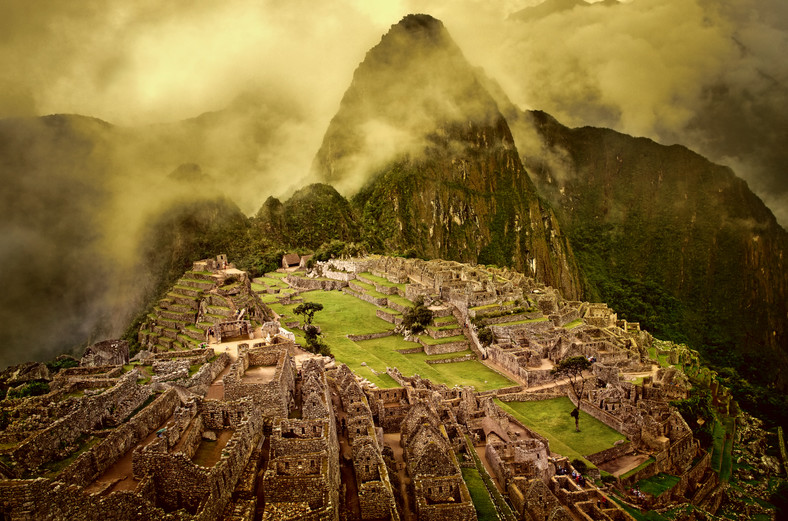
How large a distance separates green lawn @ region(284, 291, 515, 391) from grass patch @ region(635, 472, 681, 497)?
9641 mm

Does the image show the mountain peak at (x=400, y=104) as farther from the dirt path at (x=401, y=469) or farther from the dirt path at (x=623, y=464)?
the dirt path at (x=401, y=469)

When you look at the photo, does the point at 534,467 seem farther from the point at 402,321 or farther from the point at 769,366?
the point at 769,366

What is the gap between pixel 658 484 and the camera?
956 inches

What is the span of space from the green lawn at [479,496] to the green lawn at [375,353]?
7.51 m

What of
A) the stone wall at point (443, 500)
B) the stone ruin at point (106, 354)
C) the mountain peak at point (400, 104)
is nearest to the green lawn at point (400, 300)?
the stone ruin at point (106, 354)

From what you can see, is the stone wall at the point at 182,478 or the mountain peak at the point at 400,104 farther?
the mountain peak at the point at 400,104

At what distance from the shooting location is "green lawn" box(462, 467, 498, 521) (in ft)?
48.5

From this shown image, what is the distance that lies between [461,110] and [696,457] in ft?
539

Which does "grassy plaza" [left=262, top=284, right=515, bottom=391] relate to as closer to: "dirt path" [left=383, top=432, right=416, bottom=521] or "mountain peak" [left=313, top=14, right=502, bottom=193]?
"dirt path" [left=383, top=432, right=416, bottom=521]

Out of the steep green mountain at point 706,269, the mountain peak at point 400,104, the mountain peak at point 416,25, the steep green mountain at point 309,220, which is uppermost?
the mountain peak at point 416,25

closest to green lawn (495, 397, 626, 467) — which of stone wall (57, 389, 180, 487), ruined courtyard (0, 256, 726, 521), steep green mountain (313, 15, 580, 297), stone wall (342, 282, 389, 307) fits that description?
ruined courtyard (0, 256, 726, 521)

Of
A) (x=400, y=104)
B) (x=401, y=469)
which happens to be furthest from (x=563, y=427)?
(x=400, y=104)

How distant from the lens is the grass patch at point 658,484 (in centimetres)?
2362

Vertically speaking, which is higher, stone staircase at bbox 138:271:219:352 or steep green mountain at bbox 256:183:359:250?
steep green mountain at bbox 256:183:359:250
